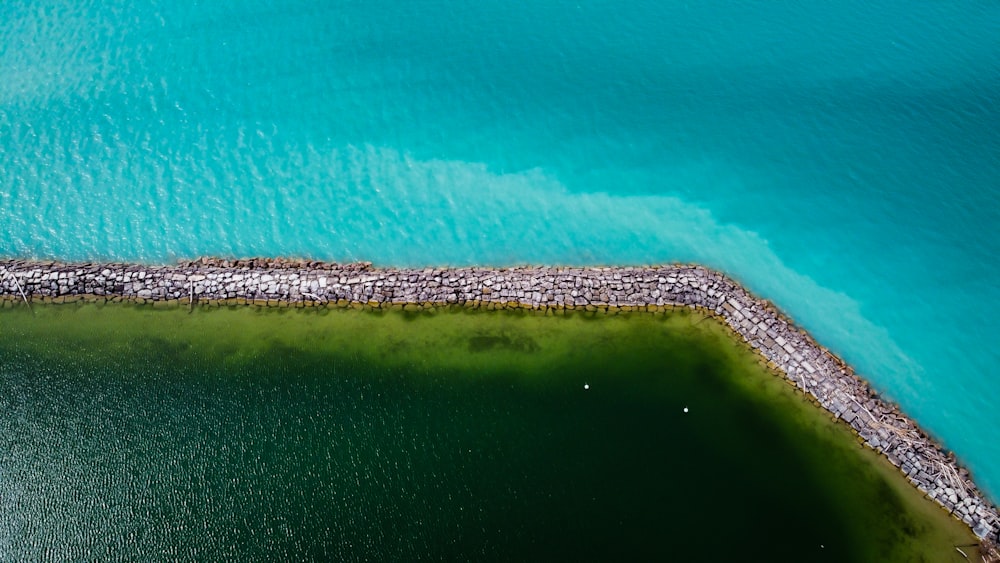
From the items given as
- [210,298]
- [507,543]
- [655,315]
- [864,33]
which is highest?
[864,33]

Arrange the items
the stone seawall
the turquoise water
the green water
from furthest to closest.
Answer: the turquoise water, the stone seawall, the green water

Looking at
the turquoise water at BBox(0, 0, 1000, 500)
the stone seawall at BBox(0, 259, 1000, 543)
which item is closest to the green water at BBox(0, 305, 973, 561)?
the stone seawall at BBox(0, 259, 1000, 543)

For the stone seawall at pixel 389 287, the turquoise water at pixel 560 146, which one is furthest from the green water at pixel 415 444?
the turquoise water at pixel 560 146

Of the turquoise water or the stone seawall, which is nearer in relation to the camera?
the stone seawall

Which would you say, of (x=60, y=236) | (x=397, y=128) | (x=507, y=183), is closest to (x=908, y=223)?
(x=507, y=183)

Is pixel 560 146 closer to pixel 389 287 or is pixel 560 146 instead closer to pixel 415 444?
pixel 389 287

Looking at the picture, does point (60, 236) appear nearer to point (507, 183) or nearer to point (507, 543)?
point (507, 183)

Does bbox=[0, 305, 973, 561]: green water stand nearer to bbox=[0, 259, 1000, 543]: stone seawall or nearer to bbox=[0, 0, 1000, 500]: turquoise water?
bbox=[0, 259, 1000, 543]: stone seawall
